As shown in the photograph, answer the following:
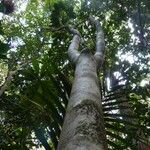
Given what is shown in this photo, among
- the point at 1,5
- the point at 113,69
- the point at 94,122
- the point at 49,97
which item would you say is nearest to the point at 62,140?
the point at 94,122

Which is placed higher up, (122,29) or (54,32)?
(122,29)

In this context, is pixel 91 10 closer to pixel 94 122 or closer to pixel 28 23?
pixel 28 23

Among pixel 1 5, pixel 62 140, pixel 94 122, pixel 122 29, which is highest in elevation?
pixel 122 29

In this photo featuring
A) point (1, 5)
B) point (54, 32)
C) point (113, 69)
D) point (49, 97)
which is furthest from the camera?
point (113, 69)

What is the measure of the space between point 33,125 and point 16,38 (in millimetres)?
7131

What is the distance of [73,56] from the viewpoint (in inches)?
144

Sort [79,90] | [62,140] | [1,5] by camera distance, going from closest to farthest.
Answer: [62,140], [79,90], [1,5]

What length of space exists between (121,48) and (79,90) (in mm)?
8374

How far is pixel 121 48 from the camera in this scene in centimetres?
1052

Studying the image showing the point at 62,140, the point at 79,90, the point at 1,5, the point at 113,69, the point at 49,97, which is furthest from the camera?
the point at 113,69

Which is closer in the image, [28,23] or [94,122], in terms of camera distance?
[94,122]

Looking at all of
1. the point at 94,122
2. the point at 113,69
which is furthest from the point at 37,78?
the point at 113,69

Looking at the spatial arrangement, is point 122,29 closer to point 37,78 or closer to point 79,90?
point 37,78

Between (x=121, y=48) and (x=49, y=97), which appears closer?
(x=49, y=97)
